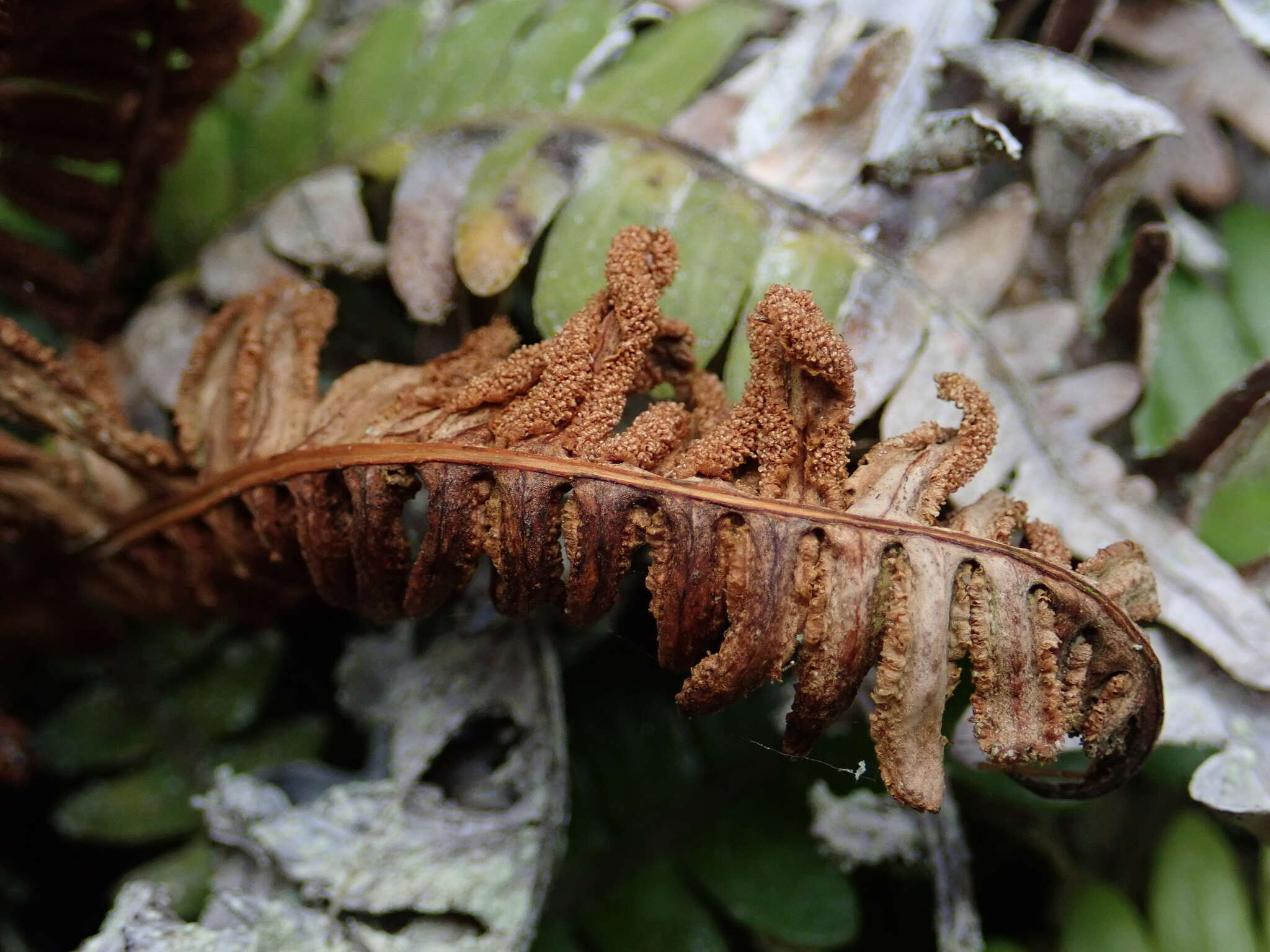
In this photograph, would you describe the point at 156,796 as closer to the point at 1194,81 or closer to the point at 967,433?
the point at 967,433

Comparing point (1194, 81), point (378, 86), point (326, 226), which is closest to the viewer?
point (326, 226)

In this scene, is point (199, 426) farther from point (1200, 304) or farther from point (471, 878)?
point (1200, 304)

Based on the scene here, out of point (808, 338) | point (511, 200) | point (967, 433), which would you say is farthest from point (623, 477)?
point (511, 200)

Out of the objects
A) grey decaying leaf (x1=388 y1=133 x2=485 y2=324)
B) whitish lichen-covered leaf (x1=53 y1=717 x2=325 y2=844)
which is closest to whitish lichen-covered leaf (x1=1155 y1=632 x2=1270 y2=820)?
grey decaying leaf (x1=388 y1=133 x2=485 y2=324)

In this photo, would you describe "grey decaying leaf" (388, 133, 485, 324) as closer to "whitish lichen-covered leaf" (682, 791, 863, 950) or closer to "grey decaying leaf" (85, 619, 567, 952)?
"grey decaying leaf" (85, 619, 567, 952)

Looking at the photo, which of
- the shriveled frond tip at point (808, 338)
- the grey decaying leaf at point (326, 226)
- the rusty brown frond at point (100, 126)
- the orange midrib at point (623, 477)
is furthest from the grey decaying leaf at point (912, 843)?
the rusty brown frond at point (100, 126)

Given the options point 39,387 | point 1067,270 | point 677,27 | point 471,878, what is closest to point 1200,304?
point 1067,270
